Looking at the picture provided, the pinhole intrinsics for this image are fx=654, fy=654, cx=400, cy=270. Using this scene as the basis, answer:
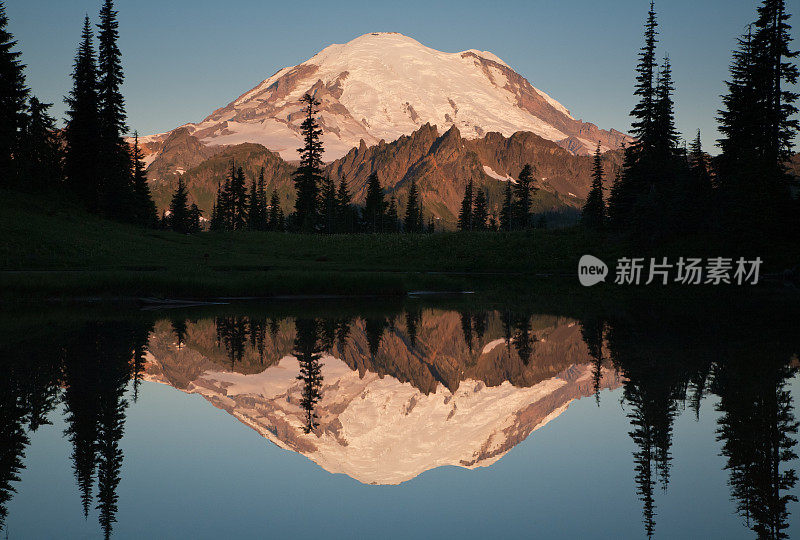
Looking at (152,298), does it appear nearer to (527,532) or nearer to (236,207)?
(527,532)

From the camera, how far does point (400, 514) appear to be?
7855mm

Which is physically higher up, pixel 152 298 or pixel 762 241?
pixel 762 241

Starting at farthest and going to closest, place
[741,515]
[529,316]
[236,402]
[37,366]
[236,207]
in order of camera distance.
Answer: [236,207], [529,316], [37,366], [236,402], [741,515]

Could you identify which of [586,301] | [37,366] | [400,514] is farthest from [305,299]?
[400,514]

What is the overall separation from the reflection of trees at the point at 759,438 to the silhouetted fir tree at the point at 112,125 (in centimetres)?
6240

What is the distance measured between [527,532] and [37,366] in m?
12.9

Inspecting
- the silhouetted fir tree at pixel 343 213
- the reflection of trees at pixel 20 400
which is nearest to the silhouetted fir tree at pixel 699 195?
the reflection of trees at pixel 20 400

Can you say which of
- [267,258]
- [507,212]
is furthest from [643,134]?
[507,212]

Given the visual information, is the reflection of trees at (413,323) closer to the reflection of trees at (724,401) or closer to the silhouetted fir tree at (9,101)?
the reflection of trees at (724,401)

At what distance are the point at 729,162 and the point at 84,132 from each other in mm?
63069

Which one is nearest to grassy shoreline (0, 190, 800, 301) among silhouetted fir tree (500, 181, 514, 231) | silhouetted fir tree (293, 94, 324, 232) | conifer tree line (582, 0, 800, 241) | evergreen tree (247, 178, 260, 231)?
conifer tree line (582, 0, 800, 241)

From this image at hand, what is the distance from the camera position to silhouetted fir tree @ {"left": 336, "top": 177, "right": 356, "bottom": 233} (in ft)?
433

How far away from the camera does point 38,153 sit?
6062cm

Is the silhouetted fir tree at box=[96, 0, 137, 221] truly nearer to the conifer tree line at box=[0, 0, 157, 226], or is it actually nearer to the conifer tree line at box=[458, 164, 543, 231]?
the conifer tree line at box=[0, 0, 157, 226]
